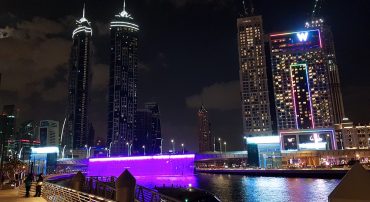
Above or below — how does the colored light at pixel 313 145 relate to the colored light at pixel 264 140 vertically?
below

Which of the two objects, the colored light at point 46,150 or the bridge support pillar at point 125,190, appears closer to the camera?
the bridge support pillar at point 125,190

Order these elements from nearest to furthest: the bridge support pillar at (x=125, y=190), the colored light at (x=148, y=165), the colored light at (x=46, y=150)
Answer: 1. the bridge support pillar at (x=125, y=190)
2. the colored light at (x=148, y=165)
3. the colored light at (x=46, y=150)

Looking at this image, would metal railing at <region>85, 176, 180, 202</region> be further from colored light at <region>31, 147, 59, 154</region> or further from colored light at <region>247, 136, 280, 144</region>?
colored light at <region>31, 147, 59, 154</region>

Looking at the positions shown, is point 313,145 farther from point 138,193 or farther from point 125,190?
point 125,190

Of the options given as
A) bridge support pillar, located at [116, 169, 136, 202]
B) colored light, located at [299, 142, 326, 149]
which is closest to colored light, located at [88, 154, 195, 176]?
colored light, located at [299, 142, 326, 149]

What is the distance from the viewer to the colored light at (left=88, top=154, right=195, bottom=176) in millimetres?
133125

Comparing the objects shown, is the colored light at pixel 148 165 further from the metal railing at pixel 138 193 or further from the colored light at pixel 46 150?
→ the metal railing at pixel 138 193

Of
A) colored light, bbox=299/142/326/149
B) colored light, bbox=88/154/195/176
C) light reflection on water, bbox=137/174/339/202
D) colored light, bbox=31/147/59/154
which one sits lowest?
light reflection on water, bbox=137/174/339/202

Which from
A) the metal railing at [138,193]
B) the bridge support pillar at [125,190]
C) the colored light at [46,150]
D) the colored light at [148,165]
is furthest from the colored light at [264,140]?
the bridge support pillar at [125,190]

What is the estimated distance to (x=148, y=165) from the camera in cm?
13950

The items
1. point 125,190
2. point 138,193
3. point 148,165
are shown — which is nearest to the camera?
point 125,190

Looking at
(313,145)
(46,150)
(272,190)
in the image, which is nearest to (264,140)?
(313,145)

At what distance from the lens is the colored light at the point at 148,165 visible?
437ft

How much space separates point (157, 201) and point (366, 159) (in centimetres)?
15404
